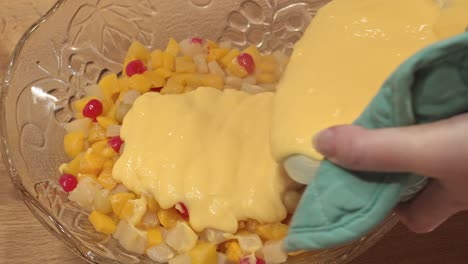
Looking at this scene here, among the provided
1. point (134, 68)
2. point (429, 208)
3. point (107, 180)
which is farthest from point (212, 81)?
point (429, 208)

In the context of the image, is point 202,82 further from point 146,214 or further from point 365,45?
point 365,45

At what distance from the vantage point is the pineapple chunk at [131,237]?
1049 millimetres

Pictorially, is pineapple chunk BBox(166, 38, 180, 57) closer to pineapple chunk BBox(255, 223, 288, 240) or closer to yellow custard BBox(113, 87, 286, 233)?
yellow custard BBox(113, 87, 286, 233)

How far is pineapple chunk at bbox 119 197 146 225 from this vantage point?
1.05 metres

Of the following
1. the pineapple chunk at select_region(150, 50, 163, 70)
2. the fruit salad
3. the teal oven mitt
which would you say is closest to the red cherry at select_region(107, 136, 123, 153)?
the fruit salad

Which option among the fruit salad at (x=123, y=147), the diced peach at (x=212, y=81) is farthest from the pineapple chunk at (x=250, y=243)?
the diced peach at (x=212, y=81)

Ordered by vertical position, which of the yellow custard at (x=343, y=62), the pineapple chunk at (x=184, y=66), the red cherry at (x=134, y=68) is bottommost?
the pineapple chunk at (x=184, y=66)

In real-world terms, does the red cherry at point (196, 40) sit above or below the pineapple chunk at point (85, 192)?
above

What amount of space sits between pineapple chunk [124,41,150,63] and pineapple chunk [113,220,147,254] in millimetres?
426

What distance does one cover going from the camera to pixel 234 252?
1028mm

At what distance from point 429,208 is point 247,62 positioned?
62 centimetres

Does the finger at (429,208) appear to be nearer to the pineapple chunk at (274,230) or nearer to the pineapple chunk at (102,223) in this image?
the pineapple chunk at (274,230)

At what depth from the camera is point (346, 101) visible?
80cm

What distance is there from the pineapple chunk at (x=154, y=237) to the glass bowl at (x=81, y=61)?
0.03m
